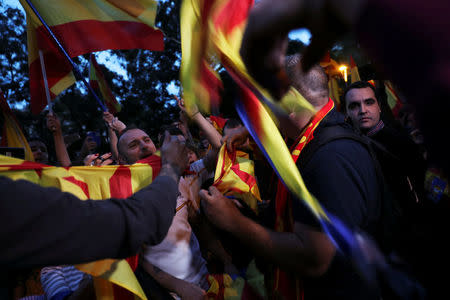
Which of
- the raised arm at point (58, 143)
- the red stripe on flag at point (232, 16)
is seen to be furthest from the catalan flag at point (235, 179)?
the raised arm at point (58, 143)

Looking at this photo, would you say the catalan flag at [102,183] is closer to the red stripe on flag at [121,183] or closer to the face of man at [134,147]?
the red stripe on flag at [121,183]

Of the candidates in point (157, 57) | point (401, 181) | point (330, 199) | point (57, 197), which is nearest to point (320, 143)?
point (330, 199)

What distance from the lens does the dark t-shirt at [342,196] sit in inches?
48.7

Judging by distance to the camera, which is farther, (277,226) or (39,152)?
(39,152)

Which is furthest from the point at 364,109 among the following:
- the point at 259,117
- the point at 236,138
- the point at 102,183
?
the point at 102,183

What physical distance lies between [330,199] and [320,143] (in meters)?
0.29

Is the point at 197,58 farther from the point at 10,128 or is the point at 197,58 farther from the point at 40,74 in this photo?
the point at 40,74

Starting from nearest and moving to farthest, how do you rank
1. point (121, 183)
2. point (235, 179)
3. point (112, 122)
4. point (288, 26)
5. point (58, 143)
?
point (288, 26)
point (121, 183)
point (235, 179)
point (58, 143)
point (112, 122)

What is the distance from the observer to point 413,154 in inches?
115

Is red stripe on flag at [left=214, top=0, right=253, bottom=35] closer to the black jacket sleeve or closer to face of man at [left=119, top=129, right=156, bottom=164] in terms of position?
the black jacket sleeve

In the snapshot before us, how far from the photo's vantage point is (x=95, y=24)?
133 inches

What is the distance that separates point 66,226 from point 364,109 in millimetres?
3283

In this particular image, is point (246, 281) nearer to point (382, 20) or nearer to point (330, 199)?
point (330, 199)

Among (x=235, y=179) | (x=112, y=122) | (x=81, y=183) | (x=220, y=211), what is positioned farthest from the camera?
(x=112, y=122)
